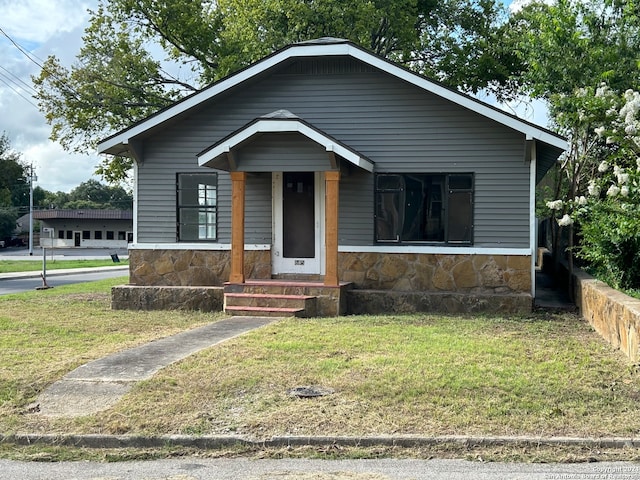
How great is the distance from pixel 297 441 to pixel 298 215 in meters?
8.93

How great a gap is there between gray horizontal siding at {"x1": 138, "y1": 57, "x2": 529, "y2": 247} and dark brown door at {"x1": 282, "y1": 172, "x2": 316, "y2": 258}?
54 cm

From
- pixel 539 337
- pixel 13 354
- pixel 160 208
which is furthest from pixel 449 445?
pixel 160 208

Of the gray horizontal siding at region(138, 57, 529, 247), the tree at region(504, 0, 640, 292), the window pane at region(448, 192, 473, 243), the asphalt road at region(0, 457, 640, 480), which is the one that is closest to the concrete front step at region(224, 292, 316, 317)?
the gray horizontal siding at region(138, 57, 529, 247)

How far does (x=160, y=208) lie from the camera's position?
14656 millimetres

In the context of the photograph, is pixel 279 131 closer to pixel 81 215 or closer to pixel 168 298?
pixel 168 298

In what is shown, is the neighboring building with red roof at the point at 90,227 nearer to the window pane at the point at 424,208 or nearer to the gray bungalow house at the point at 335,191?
the gray bungalow house at the point at 335,191

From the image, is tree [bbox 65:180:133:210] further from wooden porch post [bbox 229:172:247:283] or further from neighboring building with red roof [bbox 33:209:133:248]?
wooden porch post [bbox 229:172:247:283]

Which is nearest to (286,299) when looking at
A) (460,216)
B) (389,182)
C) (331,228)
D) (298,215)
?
(331,228)

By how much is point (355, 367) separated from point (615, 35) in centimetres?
1315

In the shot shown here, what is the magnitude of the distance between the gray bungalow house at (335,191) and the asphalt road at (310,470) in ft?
23.5

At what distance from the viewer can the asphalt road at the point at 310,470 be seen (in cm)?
503

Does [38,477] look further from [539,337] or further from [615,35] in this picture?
[615,35]

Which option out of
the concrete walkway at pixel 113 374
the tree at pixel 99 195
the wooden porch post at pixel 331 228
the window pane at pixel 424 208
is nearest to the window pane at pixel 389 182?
the window pane at pixel 424 208

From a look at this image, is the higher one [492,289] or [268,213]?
[268,213]
